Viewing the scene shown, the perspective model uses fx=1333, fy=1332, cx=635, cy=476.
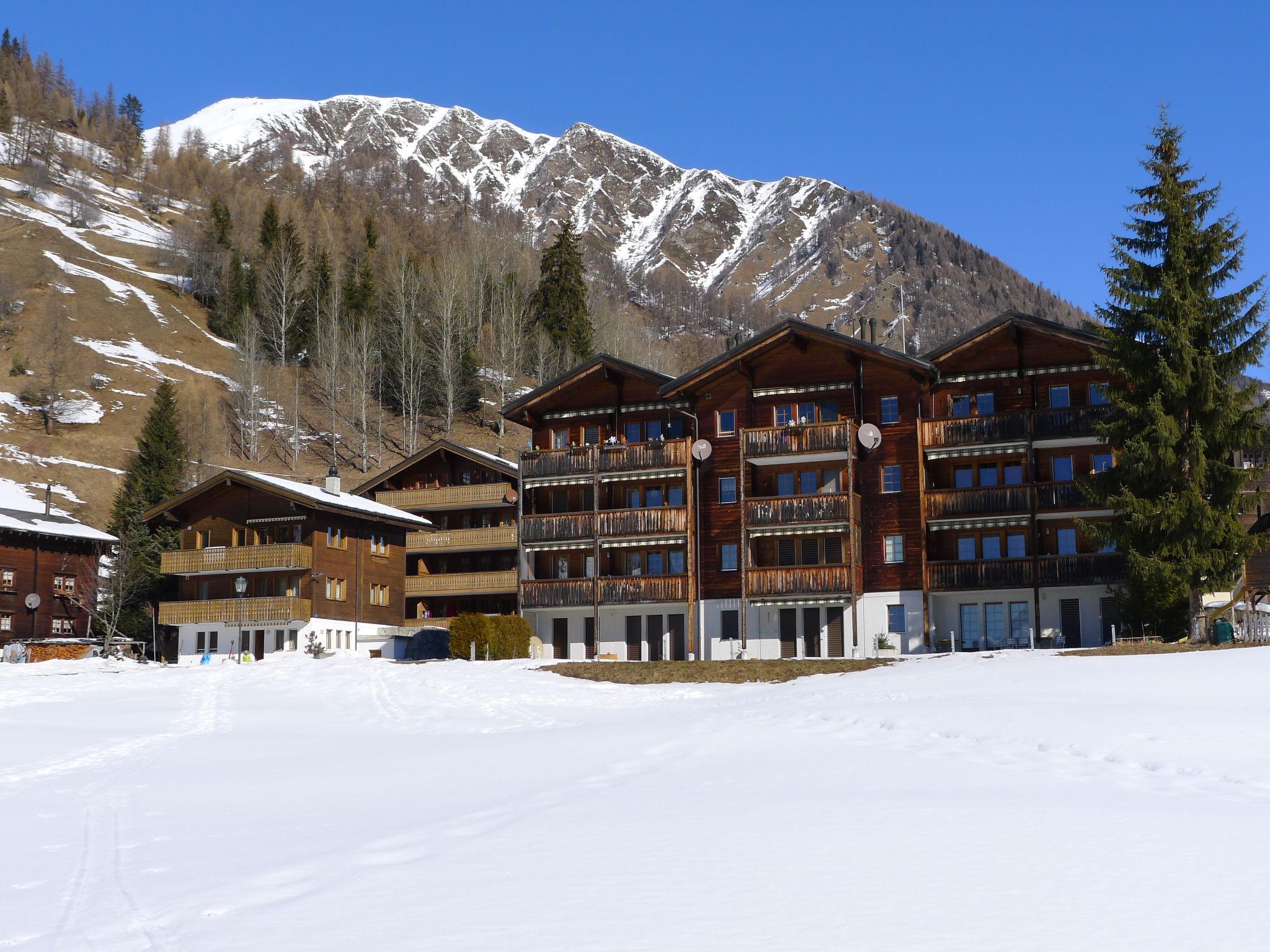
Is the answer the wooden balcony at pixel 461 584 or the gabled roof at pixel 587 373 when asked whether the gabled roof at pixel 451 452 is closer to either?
the wooden balcony at pixel 461 584

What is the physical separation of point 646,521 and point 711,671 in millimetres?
13062

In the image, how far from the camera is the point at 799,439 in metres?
49.7

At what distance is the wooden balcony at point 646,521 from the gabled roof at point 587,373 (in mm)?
5318

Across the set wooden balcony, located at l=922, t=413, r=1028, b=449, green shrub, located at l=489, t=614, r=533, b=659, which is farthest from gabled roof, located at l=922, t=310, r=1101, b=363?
green shrub, located at l=489, t=614, r=533, b=659

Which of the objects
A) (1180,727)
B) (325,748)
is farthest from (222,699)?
(1180,727)

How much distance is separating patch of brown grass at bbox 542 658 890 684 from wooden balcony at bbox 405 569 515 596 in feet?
68.8

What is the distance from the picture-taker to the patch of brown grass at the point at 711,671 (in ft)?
126

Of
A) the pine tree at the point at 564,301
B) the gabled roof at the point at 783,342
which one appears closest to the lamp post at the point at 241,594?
the gabled roof at the point at 783,342

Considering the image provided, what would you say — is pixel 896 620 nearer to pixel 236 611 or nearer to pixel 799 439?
pixel 799 439

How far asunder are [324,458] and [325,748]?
8081 centimetres

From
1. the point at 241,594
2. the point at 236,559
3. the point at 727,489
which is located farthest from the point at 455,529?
the point at 727,489

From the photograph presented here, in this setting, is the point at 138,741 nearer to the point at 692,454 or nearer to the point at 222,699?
→ the point at 222,699

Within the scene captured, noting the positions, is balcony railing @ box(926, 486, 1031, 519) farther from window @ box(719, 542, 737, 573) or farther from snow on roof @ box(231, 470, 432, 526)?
snow on roof @ box(231, 470, 432, 526)

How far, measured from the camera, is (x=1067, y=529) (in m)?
47.5
